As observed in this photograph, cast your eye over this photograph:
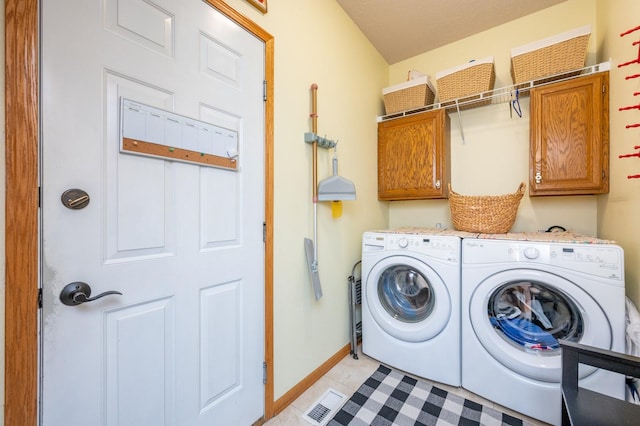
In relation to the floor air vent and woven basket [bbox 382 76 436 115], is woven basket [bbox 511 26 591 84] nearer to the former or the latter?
woven basket [bbox 382 76 436 115]

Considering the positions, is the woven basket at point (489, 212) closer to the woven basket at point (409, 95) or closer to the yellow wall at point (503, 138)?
the yellow wall at point (503, 138)

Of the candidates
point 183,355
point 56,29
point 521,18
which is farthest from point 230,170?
point 521,18

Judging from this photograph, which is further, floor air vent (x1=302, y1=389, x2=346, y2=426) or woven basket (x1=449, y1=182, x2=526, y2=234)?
woven basket (x1=449, y1=182, x2=526, y2=234)

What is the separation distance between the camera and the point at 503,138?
82.6 inches

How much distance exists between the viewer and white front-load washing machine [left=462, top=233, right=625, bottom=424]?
47.4 inches

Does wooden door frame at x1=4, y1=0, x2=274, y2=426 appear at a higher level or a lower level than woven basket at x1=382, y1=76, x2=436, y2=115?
lower

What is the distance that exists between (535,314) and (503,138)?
1.40 metres

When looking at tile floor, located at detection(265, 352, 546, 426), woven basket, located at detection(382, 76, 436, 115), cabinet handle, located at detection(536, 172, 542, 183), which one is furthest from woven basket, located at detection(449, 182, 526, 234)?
tile floor, located at detection(265, 352, 546, 426)

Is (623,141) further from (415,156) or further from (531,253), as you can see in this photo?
(415,156)

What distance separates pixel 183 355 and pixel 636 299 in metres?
2.12

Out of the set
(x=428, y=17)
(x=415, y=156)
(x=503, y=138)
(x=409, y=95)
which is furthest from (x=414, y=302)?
(x=428, y=17)

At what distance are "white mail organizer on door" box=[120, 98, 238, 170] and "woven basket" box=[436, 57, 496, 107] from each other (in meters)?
1.77

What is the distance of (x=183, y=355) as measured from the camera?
1.04m

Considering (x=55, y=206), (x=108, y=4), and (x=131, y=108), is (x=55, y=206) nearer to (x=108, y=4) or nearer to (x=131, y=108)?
(x=131, y=108)
